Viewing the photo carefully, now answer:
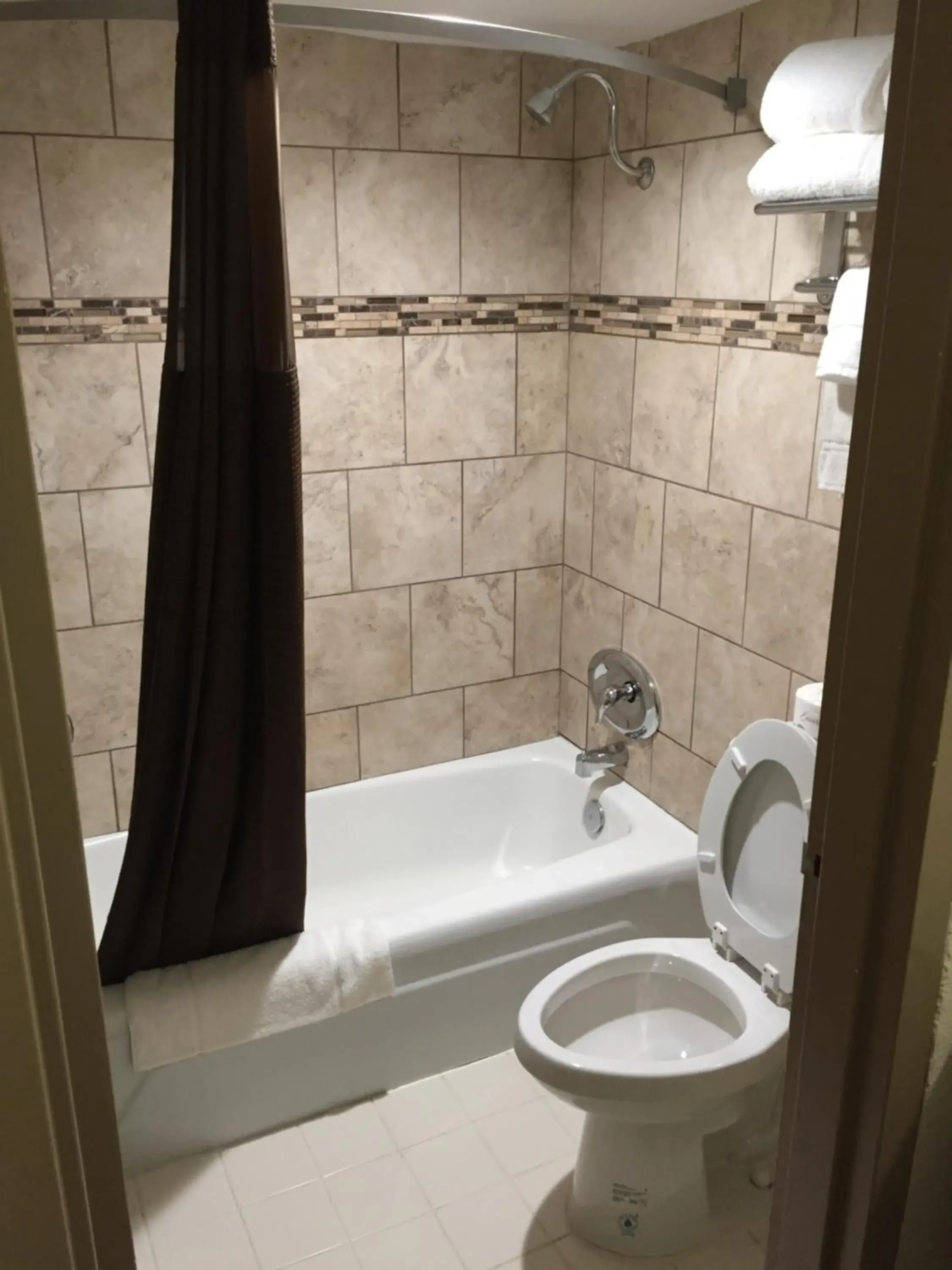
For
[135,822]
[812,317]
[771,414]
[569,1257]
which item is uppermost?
[812,317]

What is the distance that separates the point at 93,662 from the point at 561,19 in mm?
1823

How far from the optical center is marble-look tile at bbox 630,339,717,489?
2.31 metres

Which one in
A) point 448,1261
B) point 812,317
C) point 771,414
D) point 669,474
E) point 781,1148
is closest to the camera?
point 781,1148

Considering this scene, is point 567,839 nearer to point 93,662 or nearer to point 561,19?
point 93,662

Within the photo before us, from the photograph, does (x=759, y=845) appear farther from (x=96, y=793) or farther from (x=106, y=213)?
(x=106, y=213)

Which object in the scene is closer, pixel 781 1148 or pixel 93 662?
pixel 781 1148

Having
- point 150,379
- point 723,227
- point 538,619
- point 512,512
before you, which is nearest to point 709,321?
point 723,227

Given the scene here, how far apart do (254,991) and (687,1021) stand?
2.80 ft

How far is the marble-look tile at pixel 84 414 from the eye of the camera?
2.28 meters

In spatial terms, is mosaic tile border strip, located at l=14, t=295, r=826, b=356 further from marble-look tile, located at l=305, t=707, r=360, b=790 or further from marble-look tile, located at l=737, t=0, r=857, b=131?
marble-look tile, located at l=305, t=707, r=360, b=790

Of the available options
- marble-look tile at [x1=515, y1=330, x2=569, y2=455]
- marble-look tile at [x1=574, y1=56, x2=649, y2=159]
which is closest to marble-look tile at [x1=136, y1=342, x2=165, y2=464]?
marble-look tile at [x1=515, y1=330, x2=569, y2=455]

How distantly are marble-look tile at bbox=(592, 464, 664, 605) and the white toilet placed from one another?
704 mm

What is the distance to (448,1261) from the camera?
184 centimetres

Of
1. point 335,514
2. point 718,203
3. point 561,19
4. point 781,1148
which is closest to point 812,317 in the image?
point 718,203
